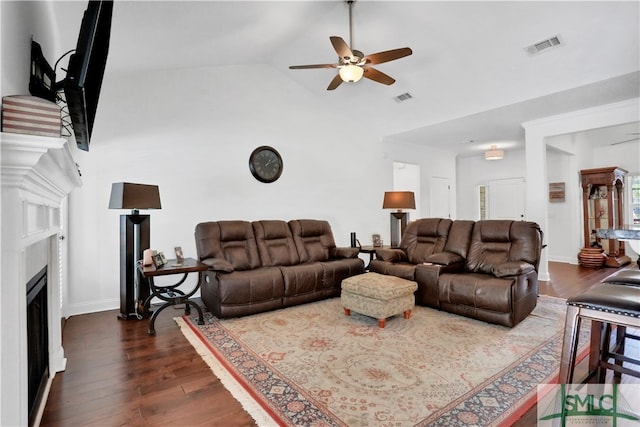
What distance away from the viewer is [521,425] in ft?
5.59

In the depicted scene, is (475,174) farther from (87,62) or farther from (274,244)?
(87,62)

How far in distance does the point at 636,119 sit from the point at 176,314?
619 cm

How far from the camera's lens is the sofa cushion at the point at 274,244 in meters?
4.15

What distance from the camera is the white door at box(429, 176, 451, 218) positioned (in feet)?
23.7

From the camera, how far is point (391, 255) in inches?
168

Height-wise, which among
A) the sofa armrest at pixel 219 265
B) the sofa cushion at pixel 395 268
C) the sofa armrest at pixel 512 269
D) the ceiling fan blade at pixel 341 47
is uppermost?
the ceiling fan blade at pixel 341 47

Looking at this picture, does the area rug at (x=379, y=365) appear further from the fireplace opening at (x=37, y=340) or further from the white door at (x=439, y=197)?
the white door at (x=439, y=197)

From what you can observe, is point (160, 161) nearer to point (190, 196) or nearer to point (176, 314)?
point (190, 196)

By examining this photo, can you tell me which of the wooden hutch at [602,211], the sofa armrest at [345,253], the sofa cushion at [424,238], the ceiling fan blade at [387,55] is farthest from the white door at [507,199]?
the ceiling fan blade at [387,55]

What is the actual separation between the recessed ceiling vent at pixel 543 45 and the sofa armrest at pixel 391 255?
2.79 metres

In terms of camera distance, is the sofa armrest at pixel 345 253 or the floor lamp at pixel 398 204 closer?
the sofa armrest at pixel 345 253

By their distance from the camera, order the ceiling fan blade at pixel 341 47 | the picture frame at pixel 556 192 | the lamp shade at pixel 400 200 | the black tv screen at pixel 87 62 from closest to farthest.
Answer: the black tv screen at pixel 87 62, the ceiling fan blade at pixel 341 47, the lamp shade at pixel 400 200, the picture frame at pixel 556 192

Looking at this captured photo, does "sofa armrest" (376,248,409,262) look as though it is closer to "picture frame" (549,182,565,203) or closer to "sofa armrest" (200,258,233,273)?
"sofa armrest" (200,258,233,273)

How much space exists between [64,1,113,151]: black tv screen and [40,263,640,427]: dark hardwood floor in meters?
1.64
